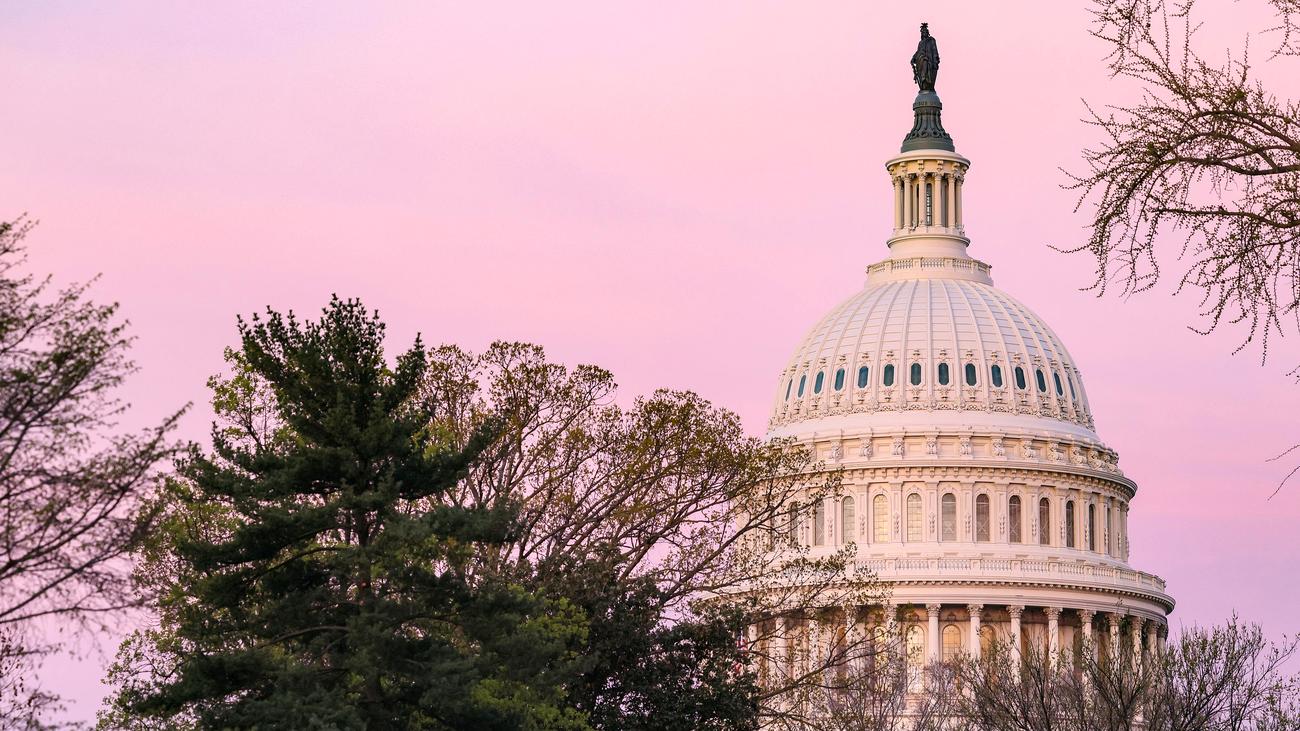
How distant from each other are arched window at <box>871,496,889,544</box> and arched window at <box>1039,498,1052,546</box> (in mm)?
8852

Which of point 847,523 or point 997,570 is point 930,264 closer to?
point 847,523

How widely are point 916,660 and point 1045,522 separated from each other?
2829 centimetres

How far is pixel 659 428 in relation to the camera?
53.8 metres

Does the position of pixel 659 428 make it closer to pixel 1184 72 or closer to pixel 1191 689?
pixel 1191 689

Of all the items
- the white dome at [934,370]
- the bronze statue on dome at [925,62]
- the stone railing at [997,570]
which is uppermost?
the bronze statue on dome at [925,62]

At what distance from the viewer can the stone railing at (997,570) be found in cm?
13775

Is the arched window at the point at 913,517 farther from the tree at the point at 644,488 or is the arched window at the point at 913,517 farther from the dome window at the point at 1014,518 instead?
the tree at the point at 644,488

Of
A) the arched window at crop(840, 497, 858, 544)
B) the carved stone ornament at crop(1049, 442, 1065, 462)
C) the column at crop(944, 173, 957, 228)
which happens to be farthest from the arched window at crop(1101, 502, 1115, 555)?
the column at crop(944, 173, 957, 228)

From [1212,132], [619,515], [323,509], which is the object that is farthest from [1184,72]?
[619,515]

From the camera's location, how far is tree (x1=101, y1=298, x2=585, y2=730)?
36438mm

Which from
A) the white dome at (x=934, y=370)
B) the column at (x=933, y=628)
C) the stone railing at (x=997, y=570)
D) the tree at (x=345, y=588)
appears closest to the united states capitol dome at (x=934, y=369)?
the white dome at (x=934, y=370)

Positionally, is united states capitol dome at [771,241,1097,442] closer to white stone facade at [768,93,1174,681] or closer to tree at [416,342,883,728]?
white stone facade at [768,93,1174,681]

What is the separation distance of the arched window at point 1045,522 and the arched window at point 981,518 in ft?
10.4

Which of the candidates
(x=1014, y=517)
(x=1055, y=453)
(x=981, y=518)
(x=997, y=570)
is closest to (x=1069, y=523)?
(x=1014, y=517)
